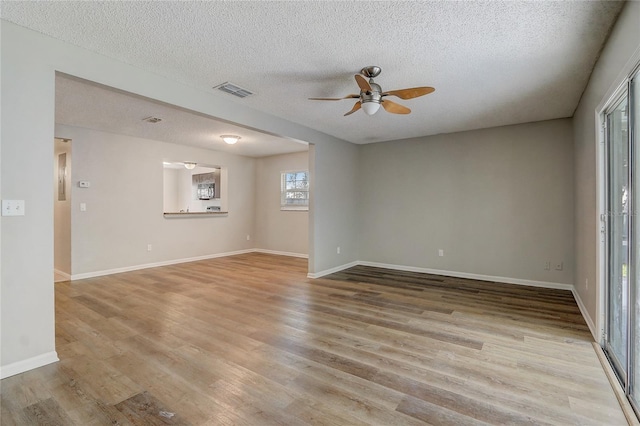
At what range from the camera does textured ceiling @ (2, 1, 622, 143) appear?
79.3 inches

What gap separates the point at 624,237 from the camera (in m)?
2.08

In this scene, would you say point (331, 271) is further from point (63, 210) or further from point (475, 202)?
point (63, 210)

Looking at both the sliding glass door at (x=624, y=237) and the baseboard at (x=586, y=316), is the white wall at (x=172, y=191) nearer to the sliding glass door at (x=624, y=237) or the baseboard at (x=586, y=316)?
the baseboard at (x=586, y=316)

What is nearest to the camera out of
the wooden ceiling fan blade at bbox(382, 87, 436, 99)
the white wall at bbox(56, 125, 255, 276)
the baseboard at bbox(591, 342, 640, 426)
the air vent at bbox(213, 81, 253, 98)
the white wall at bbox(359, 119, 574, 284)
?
the baseboard at bbox(591, 342, 640, 426)

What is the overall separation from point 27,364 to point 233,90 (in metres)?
2.98

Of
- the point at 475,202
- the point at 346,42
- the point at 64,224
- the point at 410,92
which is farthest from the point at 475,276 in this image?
the point at 64,224

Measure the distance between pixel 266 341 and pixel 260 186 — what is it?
19.1 ft

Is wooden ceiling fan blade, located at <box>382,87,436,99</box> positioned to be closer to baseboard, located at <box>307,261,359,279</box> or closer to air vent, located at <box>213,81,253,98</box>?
air vent, located at <box>213,81,253,98</box>

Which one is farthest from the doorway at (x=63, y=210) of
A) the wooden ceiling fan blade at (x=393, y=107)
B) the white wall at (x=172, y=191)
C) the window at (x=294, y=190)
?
the wooden ceiling fan blade at (x=393, y=107)

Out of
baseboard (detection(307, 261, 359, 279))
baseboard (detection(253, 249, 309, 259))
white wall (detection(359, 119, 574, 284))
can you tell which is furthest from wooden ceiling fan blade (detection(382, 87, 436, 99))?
baseboard (detection(253, 249, 309, 259))

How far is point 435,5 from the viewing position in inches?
77.0

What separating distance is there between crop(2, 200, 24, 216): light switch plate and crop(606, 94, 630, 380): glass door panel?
13.6ft

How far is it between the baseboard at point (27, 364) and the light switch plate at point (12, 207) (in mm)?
1058

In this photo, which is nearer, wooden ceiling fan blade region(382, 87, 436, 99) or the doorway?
wooden ceiling fan blade region(382, 87, 436, 99)
